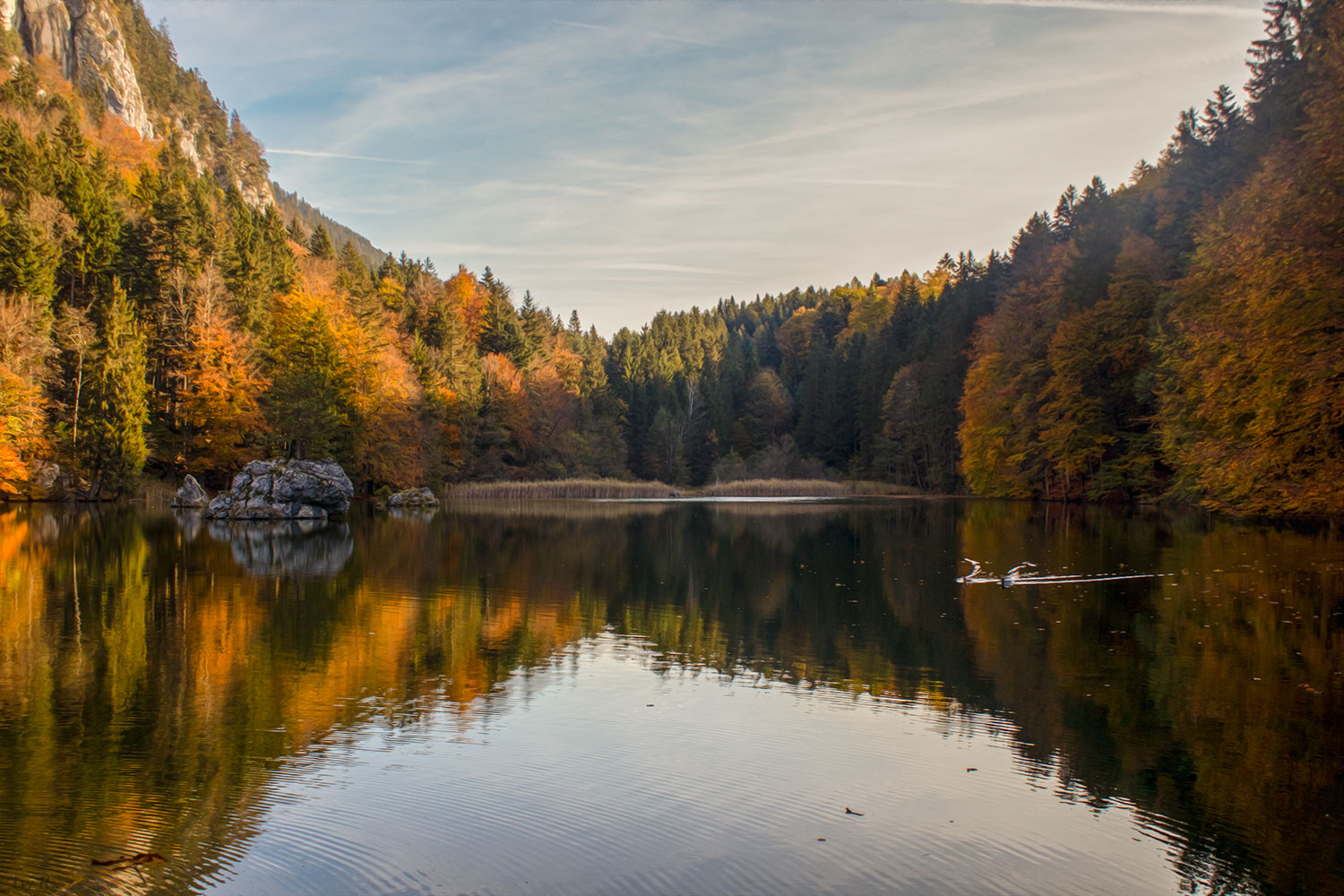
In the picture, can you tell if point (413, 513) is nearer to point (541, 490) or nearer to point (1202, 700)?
point (541, 490)

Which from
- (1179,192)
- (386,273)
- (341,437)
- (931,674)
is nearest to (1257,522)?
(1179,192)

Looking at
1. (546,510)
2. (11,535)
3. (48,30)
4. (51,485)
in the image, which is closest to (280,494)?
(51,485)

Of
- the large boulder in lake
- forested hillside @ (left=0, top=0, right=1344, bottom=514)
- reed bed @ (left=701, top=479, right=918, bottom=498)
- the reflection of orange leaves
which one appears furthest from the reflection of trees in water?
reed bed @ (left=701, top=479, right=918, bottom=498)

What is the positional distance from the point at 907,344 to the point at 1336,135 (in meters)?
63.4

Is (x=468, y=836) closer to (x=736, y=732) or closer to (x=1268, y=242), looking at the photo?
(x=736, y=732)

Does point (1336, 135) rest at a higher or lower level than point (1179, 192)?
lower

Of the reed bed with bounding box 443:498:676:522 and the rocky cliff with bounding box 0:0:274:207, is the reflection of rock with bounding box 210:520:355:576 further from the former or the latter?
the rocky cliff with bounding box 0:0:274:207

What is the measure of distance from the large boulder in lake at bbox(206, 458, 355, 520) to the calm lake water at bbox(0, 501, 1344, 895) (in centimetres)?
2101

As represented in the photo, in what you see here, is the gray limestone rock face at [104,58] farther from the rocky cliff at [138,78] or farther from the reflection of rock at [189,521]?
the reflection of rock at [189,521]

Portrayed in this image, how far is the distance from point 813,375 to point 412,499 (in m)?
51.7

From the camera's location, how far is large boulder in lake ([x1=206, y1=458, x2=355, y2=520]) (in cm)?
3575

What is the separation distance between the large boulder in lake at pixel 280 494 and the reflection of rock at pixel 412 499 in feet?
27.3

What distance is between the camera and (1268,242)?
61.6 feet

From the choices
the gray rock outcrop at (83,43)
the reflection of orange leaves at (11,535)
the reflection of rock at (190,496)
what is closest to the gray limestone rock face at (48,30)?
the gray rock outcrop at (83,43)
